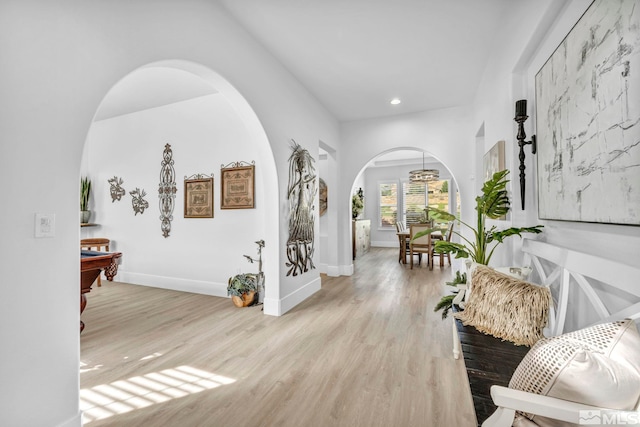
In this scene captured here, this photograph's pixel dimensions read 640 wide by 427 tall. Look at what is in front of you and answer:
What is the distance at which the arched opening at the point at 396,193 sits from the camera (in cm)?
862

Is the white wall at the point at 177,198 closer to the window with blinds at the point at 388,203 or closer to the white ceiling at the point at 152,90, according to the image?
the white ceiling at the point at 152,90

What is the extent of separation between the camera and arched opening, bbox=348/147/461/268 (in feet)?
28.3

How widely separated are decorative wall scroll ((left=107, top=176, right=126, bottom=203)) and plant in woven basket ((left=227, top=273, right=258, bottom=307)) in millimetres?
2725

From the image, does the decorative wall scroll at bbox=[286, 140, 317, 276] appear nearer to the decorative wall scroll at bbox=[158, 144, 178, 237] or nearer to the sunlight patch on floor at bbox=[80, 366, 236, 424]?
the sunlight patch on floor at bbox=[80, 366, 236, 424]

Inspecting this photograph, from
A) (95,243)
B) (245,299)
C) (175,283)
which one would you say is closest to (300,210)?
(245,299)

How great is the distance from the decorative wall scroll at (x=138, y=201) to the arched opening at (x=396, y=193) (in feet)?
18.6

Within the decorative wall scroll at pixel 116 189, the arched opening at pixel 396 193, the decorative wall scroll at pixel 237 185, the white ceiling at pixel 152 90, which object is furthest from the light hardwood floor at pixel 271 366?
the arched opening at pixel 396 193

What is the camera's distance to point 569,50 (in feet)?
4.80

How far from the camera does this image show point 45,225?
1.33m

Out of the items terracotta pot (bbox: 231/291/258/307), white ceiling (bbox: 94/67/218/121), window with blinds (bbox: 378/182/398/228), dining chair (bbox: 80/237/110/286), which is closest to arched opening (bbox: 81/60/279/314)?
white ceiling (bbox: 94/67/218/121)

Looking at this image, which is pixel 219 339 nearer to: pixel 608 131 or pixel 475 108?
pixel 608 131

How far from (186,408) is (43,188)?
55.1 inches

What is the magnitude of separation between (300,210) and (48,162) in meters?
2.64

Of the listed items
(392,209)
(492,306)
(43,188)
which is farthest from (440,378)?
(392,209)
